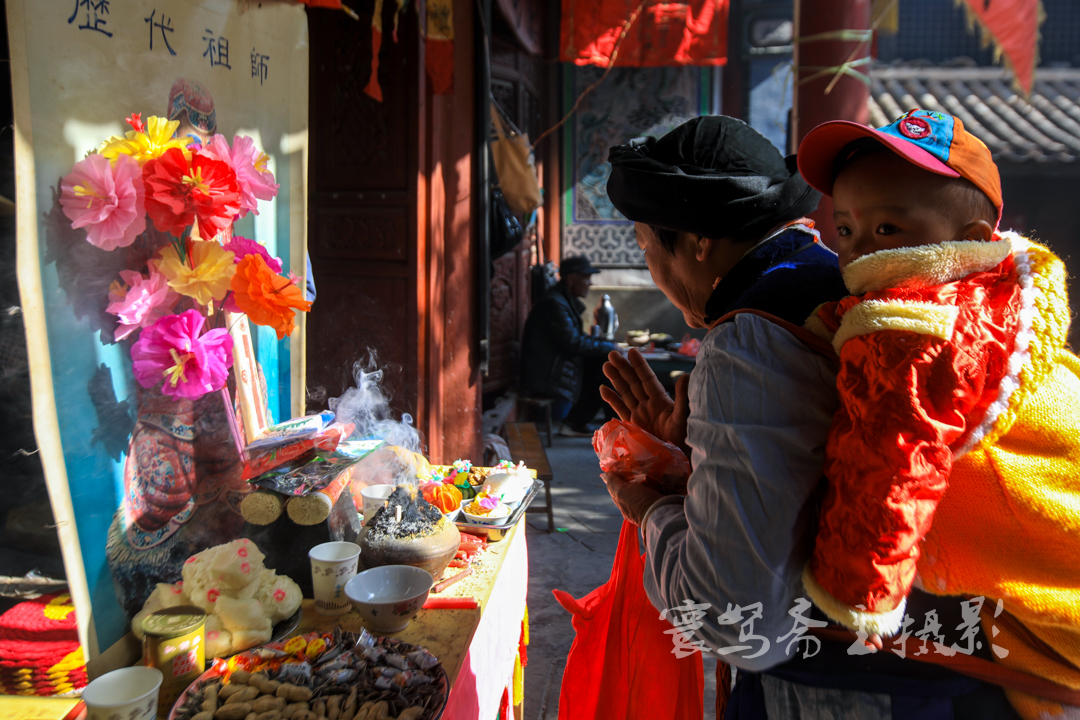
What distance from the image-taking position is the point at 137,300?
1.49m

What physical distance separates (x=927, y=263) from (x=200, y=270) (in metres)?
1.51

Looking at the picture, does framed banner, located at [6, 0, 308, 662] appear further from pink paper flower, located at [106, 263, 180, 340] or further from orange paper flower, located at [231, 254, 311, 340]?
orange paper flower, located at [231, 254, 311, 340]

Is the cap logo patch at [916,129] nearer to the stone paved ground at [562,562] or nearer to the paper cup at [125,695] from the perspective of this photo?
the paper cup at [125,695]

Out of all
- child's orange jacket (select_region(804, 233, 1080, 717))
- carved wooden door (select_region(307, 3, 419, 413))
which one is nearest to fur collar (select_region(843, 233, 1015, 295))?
child's orange jacket (select_region(804, 233, 1080, 717))

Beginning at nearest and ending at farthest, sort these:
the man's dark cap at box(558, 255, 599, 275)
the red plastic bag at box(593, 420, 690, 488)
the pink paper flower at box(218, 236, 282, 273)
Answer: the red plastic bag at box(593, 420, 690, 488), the pink paper flower at box(218, 236, 282, 273), the man's dark cap at box(558, 255, 599, 275)

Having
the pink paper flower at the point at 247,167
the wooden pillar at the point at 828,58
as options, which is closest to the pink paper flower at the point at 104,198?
the pink paper flower at the point at 247,167

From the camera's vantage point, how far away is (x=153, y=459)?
1.59 m

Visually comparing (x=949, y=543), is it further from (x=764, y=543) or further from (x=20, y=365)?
(x=20, y=365)

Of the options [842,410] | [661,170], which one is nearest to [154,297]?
[661,170]

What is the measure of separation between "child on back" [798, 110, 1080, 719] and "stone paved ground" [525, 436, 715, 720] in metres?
2.45

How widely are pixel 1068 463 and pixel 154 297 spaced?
68.5 inches

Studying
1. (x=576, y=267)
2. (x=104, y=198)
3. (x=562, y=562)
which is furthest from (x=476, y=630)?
(x=576, y=267)

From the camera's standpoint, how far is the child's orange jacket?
2.86ft

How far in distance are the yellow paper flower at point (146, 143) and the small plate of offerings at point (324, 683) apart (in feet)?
3.60
